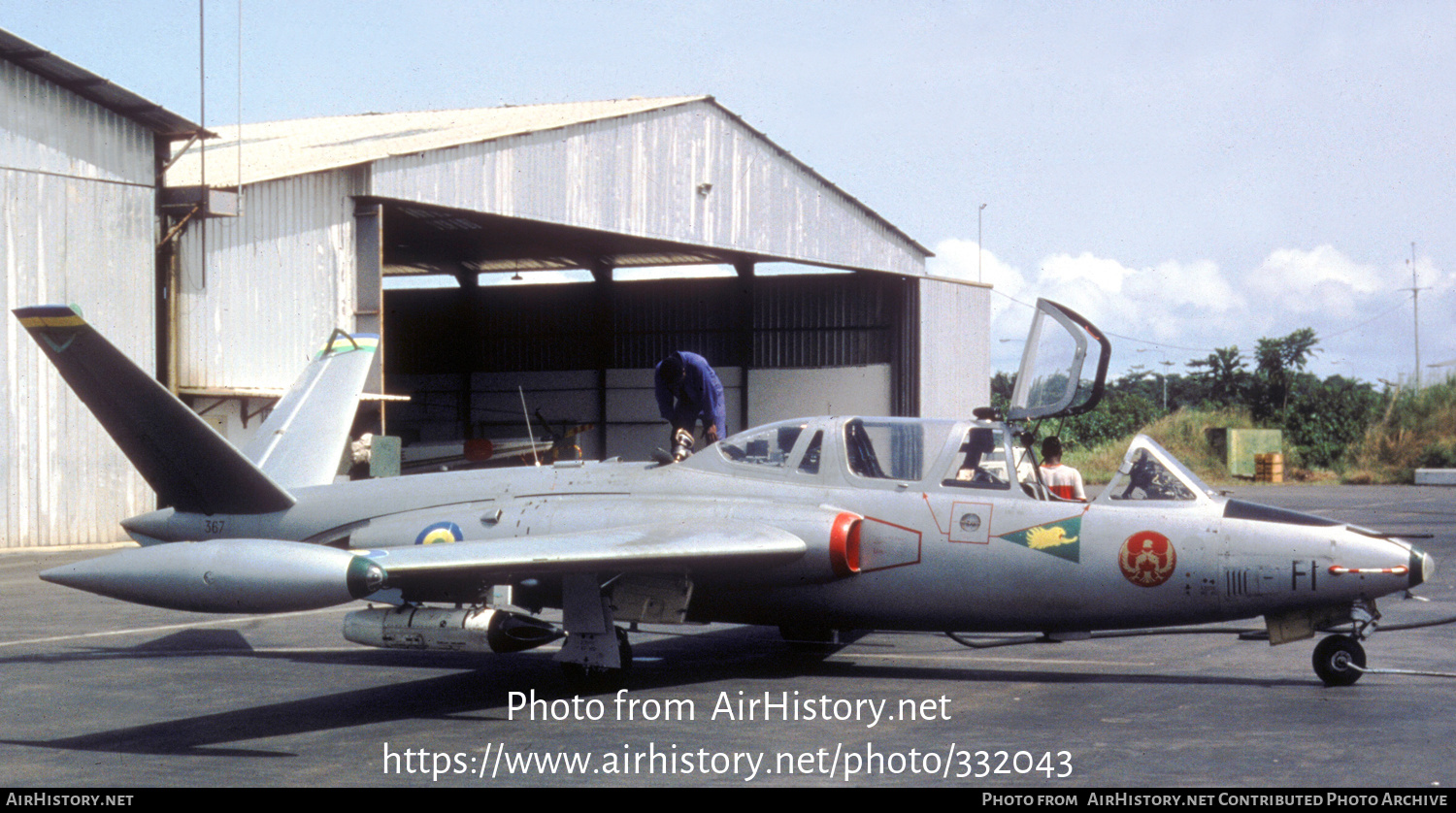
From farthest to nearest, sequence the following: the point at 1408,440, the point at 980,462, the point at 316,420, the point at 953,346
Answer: the point at 1408,440 → the point at 953,346 → the point at 316,420 → the point at 980,462

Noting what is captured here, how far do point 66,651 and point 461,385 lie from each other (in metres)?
39.5

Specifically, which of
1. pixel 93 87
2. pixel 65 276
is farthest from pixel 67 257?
pixel 93 87

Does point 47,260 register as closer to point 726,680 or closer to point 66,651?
point 66,651

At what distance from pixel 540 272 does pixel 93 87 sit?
970 inches

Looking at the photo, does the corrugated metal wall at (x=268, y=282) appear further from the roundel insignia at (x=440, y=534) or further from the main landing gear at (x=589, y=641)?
the main landing gear at (x=589, y=641)

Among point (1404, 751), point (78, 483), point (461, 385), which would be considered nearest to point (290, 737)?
point (1404, 751)

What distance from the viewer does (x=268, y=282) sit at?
1000 inches

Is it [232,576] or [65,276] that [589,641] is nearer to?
[232,576]

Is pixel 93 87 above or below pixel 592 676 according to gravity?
above

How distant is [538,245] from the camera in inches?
1626

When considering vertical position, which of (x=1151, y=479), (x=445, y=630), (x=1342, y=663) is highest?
(x=1151, y=479)

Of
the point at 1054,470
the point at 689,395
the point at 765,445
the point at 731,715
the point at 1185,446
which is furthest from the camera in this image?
the point at 1185,446

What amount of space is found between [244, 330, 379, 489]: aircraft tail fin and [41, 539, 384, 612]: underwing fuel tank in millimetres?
4622

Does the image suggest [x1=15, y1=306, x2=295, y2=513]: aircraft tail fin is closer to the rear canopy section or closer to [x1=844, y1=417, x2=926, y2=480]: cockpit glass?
[x1=844, y1=417, x2=926, y2=480]: cockpit glass
